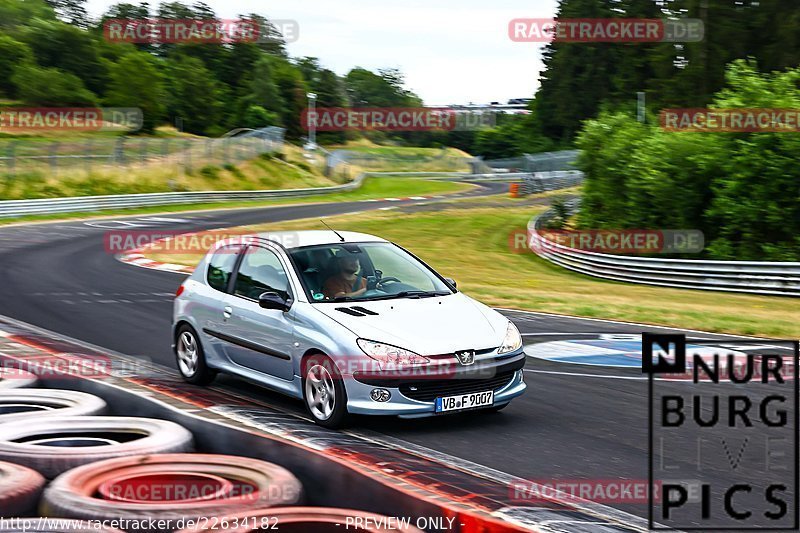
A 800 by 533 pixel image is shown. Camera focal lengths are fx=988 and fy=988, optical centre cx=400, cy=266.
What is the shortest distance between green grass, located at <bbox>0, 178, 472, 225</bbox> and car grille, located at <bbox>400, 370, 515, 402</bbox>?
3526 centimetres

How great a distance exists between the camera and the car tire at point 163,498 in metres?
4.89

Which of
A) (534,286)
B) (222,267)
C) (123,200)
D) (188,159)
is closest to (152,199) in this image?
(123,200)

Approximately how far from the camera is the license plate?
7.93 meters

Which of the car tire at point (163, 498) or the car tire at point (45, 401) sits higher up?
the car tire at point (163, 498)

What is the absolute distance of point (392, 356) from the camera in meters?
7.75

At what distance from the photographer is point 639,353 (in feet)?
40.0

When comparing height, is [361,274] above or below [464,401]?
above

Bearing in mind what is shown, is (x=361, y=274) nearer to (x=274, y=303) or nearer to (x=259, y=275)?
(x=274, y=303)

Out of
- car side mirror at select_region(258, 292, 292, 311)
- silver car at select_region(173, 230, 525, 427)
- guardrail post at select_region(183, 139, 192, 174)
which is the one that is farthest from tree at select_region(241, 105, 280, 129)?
car side mirror at select_region(258, 292, 292, 311)

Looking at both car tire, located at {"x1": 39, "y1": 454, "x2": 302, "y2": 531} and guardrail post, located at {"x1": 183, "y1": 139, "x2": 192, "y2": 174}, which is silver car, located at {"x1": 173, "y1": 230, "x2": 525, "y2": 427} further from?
guardrail post, located at {"x1": 183, "y1": 139, "x2": 192, "y2": 174}

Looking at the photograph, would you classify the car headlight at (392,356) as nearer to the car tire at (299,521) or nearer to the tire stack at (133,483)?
the tire stack at (133,483)

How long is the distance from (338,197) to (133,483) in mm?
60344

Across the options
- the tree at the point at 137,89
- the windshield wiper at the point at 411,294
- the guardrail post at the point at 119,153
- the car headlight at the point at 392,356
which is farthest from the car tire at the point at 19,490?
the tree at the point at 137,89

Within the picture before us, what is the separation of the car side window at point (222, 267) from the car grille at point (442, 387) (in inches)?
98.6
